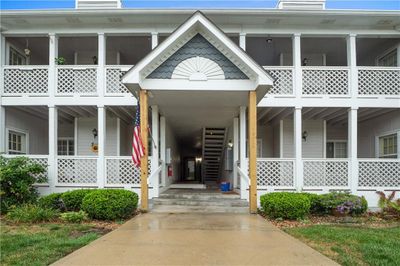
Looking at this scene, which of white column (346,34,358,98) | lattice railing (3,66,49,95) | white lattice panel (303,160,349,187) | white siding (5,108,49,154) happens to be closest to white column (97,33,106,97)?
lattice railing (3,66,49,95)

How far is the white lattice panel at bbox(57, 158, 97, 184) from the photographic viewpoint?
12.4 meters

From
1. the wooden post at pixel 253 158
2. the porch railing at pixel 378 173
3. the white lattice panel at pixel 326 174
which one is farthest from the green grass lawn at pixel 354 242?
the porch railing at pixel 378 173

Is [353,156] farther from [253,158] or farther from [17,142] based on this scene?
[17,142]

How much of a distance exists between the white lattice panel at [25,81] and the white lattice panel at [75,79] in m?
0.56

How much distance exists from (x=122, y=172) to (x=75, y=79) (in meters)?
3.89

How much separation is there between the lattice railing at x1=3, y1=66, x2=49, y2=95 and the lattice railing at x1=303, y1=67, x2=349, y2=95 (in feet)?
31.9

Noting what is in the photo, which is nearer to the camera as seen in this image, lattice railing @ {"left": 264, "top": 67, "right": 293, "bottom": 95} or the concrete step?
the concrete step

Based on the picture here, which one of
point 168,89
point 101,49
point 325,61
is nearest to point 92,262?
point 168,89

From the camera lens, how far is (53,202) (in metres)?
10.6

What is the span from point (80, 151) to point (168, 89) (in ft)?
24.1

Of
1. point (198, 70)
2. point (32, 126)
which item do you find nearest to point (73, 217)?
point (198, 70)

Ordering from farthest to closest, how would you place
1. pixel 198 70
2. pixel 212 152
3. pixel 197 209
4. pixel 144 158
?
pixel 212 152 → pixel 197 209 → pixel 198 70 → pixel 144 158

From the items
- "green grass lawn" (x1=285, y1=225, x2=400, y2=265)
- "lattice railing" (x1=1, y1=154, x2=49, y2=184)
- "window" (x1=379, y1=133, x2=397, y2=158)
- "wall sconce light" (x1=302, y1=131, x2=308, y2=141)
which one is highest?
"wall sconce light" (x1=302, y1=131, x2=308, y2=141)

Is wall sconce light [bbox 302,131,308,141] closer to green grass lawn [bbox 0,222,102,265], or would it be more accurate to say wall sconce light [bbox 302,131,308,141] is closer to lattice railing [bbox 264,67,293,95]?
lattice railing [bbox 264,67,293,95]
